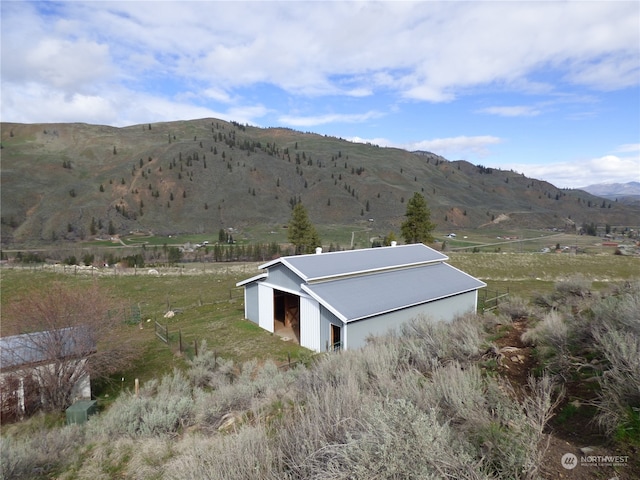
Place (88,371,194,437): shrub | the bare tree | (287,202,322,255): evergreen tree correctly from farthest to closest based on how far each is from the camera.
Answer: (287,202,322,255): evergreen tree < the bare tree < (88,371,194,437): shrub

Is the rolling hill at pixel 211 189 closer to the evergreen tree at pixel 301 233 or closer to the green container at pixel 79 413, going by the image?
the evergreen tree at pixel 301 233

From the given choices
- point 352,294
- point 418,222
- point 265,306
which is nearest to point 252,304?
point 265,306

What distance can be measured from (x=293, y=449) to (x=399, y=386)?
6.37 ft

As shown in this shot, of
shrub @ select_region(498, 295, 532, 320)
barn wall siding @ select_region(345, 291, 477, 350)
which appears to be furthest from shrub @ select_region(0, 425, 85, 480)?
shrub @ select_region(498, 295, 532, 320)

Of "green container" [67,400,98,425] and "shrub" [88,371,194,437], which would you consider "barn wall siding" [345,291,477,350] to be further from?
"green container" [67,400,98,425]

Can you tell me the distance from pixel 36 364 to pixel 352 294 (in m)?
11.1

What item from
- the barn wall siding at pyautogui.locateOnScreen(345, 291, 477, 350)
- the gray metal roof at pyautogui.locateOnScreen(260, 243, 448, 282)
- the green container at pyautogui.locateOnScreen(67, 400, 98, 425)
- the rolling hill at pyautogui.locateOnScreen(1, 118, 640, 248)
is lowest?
the green container at pyautogui.locateOnScreen(67, 400, 98, 425)

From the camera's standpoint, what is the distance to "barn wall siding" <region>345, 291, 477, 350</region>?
13648 mm

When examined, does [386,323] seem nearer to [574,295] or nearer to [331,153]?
[574,295]

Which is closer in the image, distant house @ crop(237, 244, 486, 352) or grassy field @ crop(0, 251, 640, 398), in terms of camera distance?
distant house @ crop(237, 244, 486, 352)

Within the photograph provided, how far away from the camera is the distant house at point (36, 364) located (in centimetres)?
994

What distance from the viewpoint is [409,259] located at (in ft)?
64.6

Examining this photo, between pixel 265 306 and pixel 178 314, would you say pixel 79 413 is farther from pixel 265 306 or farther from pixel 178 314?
pixel 178 314

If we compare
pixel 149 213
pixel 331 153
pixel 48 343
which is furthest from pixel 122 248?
pixel 331 153
